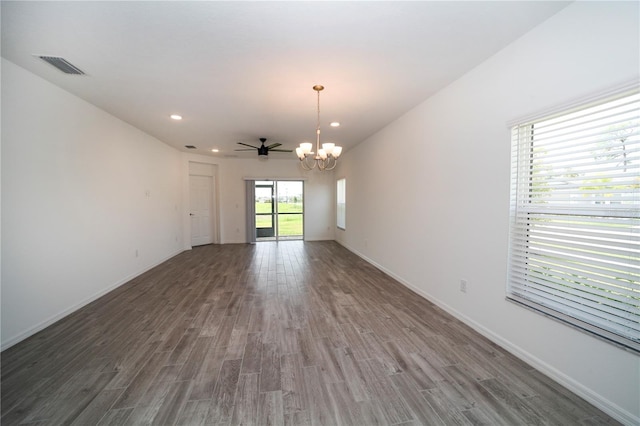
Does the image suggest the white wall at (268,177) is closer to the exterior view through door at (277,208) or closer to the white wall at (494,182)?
the exterior view through door at (277,208)

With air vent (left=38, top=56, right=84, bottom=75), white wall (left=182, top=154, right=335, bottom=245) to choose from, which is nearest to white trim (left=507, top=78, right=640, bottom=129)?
air vent (left=38, top=56, right=84, bottom=75)

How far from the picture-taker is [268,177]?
26.4ft

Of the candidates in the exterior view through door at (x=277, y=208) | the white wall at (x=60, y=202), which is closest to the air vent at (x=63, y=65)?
the white wall at (x=60, y=202)

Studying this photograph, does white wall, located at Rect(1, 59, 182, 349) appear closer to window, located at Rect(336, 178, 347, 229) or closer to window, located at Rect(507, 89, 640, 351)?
window, located at Rect(507, 89, 640, 351)

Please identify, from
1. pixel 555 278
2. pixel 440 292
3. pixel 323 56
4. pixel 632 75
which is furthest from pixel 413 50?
pixel 440 292

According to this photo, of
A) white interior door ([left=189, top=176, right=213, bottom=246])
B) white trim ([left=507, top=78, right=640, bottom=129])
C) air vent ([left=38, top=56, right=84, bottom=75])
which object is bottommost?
white interior door ([left=189, top=176, right=213, bottom=246])

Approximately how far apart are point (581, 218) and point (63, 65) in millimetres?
4701

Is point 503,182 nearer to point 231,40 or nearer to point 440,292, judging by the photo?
point 440,292

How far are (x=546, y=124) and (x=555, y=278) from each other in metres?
1.22

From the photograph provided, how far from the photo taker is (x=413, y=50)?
7.53ft

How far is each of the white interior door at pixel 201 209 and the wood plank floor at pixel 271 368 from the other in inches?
156

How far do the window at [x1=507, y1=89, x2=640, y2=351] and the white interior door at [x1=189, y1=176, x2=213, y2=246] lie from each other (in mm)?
7403

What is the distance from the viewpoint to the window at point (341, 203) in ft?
24.7

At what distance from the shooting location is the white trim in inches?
60.4
